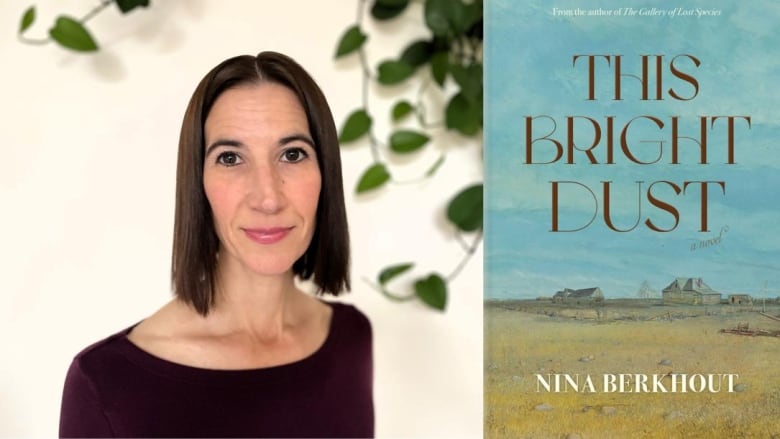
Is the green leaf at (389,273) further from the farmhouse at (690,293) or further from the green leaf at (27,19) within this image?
the green leaf at (27,19)

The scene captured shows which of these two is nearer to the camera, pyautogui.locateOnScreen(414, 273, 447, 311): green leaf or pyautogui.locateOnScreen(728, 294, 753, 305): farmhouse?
pyautogui.locateOnScreen(728, 294, 753, 305): farmhouse

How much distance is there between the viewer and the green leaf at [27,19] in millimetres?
828

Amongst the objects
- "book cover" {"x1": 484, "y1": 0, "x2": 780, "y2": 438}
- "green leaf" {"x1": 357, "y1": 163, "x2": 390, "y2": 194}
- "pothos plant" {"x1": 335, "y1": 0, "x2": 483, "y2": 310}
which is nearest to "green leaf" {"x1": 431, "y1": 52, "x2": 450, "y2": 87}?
"pothos plant" {"x1": 335, "y1": 0, "x2": 483, "y2": 310}

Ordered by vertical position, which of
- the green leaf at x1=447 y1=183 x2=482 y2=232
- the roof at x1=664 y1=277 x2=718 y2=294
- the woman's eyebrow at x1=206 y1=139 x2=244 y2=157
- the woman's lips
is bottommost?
the roof at x1=664 y1=277 x2=718 y2=294

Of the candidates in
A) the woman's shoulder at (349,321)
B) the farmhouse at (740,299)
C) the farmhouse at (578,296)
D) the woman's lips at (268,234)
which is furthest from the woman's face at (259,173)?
the farmhouse at (740,299)

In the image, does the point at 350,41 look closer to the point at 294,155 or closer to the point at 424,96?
the point at 424,96

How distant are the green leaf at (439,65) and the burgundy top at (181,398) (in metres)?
0.32

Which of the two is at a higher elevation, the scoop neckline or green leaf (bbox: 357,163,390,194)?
green leaf (bbox: 357,163,390,194)

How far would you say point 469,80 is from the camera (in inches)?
36.0

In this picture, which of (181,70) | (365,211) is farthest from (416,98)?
(181,70)

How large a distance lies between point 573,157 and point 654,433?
224 millimetres

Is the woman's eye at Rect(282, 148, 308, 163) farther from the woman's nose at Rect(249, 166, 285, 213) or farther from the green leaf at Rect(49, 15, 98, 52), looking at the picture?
the green leaf at Rect(49, 15, 98, 52)

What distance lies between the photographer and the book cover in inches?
27.5

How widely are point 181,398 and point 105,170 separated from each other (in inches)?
9.4
